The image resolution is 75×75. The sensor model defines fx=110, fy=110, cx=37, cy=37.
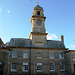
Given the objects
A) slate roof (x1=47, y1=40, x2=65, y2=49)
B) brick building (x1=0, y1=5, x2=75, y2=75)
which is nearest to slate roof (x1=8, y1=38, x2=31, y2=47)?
brick building (x1=0, y1=5, x2=75, y2=75)

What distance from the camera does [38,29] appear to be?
1256 inches

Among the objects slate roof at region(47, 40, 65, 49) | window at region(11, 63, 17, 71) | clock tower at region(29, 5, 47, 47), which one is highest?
clock tower at region(29, 5, 47, 47)

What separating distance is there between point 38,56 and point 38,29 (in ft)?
25.6

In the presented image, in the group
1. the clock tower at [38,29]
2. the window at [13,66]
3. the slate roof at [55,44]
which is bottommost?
the window at [13,66]

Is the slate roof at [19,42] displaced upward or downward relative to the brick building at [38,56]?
upward

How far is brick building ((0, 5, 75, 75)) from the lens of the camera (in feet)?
91.6

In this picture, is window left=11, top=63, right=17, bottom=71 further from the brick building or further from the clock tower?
the clock tower

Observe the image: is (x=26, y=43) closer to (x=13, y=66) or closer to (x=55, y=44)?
(x=13, y=66)

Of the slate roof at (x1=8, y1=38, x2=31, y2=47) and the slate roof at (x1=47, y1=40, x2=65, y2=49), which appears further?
the slate roof at (x1=47, y1=40, x2=65, y2=49)

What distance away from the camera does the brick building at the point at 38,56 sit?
27.9 m

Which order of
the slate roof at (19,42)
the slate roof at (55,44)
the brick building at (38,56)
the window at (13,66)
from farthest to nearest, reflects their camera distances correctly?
the slate roof at (55,44) < the slate roof at (19,42) < the brick building at (38,56) < the window at (13,66)

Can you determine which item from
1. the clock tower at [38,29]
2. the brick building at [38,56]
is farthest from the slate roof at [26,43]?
the clock tower at [38,29]

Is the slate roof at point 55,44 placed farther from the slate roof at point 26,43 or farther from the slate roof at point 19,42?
the slate roof at point 19,42

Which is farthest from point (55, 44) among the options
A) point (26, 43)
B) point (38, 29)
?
point (26, 43)
